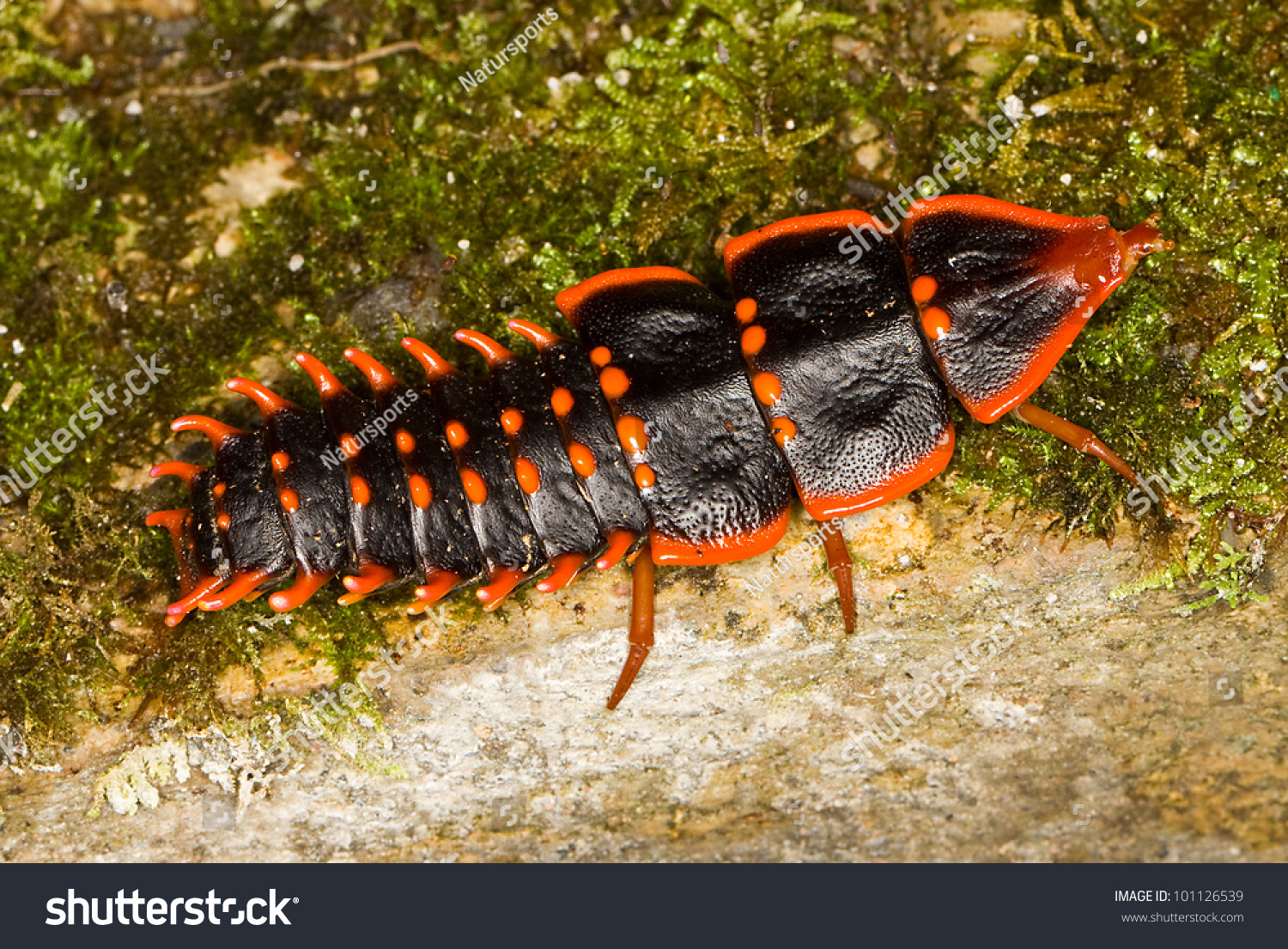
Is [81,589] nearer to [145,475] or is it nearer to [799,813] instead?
[145,475]

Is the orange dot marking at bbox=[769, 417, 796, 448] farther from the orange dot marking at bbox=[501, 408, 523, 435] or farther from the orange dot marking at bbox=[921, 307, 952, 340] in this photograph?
the orange dot marking at bbox=[501, 408, 523, 435]

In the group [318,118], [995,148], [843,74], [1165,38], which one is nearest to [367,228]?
[318,118]

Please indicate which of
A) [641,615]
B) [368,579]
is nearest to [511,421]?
[368,579]

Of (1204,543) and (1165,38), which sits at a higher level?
(1165,38)

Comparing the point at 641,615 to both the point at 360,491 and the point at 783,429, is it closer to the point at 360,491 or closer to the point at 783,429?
the point at 783,429

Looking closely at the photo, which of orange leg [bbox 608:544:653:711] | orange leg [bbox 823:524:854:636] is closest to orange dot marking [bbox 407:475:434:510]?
orange leg [bbox 608:544:653:711]

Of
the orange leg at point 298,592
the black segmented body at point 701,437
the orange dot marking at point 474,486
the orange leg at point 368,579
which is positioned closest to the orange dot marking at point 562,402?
the black segmented body at point 701,437
